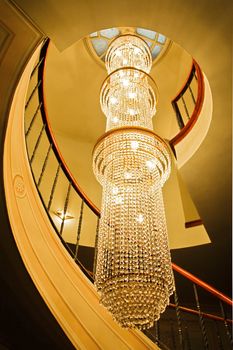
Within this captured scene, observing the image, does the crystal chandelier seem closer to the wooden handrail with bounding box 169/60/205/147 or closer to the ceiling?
the wooden handrail with bounding box 169/60/205/147

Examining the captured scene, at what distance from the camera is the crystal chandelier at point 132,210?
1.92 m

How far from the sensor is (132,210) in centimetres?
216

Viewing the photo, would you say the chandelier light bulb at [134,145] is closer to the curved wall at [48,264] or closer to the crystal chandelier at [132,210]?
the crystal chandelier at [132,210]

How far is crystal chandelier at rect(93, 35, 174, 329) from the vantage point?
6.31 ft

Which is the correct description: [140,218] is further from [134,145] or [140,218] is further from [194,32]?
[194,32]

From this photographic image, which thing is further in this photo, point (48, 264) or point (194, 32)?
point (48, 264)

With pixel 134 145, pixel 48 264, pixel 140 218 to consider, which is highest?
pixel 134 145

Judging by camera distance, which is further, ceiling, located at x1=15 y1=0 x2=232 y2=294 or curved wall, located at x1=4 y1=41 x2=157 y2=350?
curved wall, located at x1=4 y1=41 x2=157 y2=350

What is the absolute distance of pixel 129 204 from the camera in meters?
2.19

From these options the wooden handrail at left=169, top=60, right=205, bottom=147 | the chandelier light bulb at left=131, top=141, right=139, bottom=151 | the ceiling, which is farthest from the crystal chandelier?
the ceiling

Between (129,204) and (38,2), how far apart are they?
152 cm

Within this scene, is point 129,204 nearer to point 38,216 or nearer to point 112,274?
point 112,274

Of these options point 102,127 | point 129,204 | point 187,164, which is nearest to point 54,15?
point 129,204

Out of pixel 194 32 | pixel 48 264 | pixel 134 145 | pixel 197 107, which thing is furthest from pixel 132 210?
pixel 197 107
